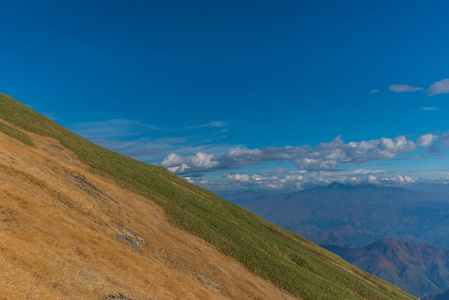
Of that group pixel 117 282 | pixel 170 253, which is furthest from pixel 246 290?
pixel 117 282

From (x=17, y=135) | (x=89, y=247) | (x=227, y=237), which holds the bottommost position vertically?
(x=227, y=237)

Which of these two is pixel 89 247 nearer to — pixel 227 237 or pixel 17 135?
pixel 227 237

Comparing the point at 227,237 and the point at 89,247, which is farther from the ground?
the point at 89,247

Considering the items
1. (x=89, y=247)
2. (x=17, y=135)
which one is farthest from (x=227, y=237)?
(x=17, y=135)

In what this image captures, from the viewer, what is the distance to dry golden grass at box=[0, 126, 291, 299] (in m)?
17.9

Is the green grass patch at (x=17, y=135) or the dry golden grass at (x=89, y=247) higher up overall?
the green grass patch at (x=17, y=135)

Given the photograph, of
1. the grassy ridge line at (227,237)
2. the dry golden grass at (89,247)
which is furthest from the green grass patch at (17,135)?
the grassy ridge line at (227,237)

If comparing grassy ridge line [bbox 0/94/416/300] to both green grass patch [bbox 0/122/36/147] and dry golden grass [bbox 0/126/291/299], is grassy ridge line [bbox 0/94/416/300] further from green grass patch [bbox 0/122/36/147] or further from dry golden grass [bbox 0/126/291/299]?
green grass patch [bbox 0/122/36/147]

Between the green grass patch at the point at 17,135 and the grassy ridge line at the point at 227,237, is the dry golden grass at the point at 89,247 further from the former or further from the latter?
the green grass patch at the point at 17,135

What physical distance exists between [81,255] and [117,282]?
436 centimetres

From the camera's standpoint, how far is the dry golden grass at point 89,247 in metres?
17.9

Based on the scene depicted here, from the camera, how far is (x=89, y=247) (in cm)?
2388

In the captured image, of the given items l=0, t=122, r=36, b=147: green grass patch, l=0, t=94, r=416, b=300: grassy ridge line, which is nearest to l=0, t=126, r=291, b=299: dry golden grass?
l=0, t=94, r=416, b=300: grassy ridge line

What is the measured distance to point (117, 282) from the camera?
21375mm
